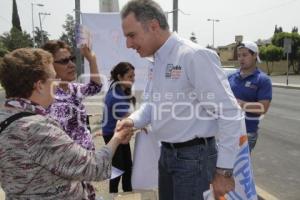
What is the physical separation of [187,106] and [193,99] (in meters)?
0.06

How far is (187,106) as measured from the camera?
274cm

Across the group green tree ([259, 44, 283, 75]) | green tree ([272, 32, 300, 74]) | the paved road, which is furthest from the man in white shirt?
green tree ([259, 44, 283, 75])

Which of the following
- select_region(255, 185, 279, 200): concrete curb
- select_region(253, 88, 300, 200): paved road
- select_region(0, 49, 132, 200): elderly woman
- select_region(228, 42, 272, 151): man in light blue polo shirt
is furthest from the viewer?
select_region(253, 88, 300, 200): paved road

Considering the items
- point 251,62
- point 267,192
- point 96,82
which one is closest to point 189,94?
point 96,82

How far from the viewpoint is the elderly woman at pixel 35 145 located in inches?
82.4

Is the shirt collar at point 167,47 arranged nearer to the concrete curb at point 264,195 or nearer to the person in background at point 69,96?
the person in background at point 69,96

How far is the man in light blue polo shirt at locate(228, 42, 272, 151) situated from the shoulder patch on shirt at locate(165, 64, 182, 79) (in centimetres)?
234

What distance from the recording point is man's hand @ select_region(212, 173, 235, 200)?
104 inches

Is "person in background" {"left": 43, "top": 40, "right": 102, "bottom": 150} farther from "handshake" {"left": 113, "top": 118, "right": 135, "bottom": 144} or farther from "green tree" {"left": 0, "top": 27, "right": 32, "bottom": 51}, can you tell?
"green tree" {"left": 0, "top": 27, "right": 32, "bottom": 51}

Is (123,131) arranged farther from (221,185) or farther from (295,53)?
(295,53)

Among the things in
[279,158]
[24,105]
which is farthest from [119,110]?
[279,158]

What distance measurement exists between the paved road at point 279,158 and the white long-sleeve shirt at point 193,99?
326cm

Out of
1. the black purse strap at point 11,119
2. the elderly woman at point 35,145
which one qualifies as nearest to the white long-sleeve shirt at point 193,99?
the elderly woman at point 35,145

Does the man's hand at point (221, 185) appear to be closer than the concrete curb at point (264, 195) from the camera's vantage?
Yes
